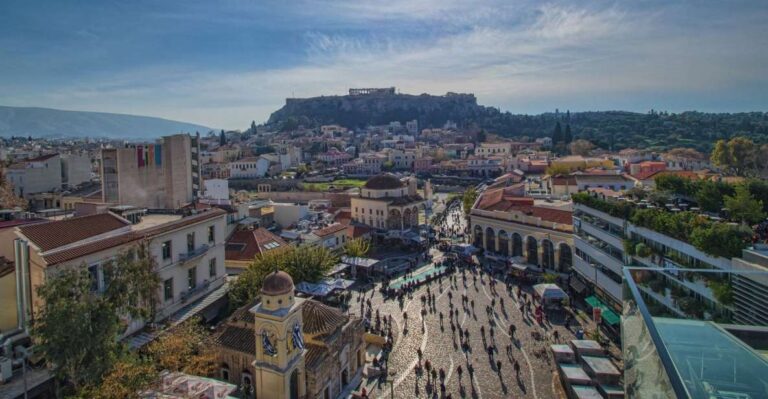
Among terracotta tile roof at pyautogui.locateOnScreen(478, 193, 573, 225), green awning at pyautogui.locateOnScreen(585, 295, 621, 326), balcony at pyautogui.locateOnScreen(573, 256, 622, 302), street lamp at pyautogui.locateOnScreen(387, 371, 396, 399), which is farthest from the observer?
terracotta tile roof at pyautogui.locateOnScreen(478, 193, 573, 225)

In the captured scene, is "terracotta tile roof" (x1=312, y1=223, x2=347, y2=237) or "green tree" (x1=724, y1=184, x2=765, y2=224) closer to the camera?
"green tree" (x1=724, y1=184, x2=765, y2=224)

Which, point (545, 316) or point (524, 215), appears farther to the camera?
point (524, 215)

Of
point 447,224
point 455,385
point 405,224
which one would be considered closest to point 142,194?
point 455,385

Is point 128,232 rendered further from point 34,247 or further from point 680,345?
point 680,345

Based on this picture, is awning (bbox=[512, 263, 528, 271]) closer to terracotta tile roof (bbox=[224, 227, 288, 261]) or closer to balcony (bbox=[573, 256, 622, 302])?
balcony (bbox=[573, 256, 622, 302])

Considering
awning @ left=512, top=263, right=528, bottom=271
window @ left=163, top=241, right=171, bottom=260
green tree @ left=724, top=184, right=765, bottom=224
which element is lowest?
awning @ left=512, top=263, right=528, bottom=271

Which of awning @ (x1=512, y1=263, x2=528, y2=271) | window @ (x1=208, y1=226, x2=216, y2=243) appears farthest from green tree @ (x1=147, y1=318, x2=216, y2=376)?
awning @ (x1=512, y1=263, x2=528, y2=271)

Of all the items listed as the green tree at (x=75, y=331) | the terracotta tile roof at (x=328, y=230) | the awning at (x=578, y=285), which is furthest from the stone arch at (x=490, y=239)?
the green tree at (x=75, y=331)
